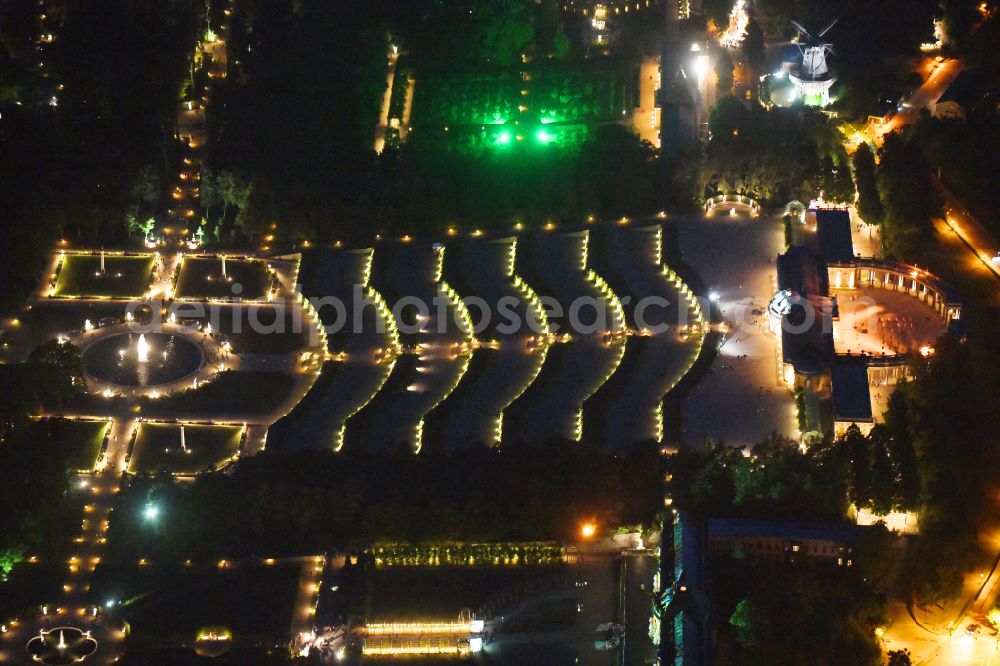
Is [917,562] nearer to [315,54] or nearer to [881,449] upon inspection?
[881,449]

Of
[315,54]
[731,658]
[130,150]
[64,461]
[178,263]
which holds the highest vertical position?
[315,54]

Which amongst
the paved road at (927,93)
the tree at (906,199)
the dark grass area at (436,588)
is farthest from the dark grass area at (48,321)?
the paved road at (927,93)

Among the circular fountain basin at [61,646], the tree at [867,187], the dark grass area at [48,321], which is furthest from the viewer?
the tree at [867,187]

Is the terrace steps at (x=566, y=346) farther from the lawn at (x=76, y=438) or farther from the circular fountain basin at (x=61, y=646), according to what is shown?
the circular fountain basin at (x=61, y=646)

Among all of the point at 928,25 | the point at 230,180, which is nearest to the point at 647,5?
the point at 928,25

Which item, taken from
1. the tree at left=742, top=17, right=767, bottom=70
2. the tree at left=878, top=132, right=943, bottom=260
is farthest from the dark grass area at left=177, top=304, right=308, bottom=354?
the tree at left=742, top=17, right=767, bottom=70

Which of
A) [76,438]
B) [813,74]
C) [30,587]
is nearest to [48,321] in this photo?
[76,438]
